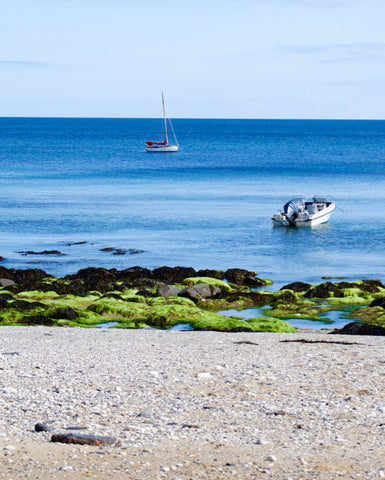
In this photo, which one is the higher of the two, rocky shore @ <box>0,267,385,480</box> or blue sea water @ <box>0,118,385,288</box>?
rocky shore @ <box>0,267,385,480</box>

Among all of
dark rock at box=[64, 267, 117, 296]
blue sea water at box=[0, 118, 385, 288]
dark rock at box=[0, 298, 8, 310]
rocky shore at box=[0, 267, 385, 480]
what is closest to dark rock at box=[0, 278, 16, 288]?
dark rock at box=[64, 267, 117, 296]

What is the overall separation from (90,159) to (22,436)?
377ft

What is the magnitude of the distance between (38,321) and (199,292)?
826 cm

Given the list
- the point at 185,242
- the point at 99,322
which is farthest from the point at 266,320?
the point at 185,242

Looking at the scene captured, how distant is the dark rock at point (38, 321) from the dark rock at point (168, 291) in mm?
6830

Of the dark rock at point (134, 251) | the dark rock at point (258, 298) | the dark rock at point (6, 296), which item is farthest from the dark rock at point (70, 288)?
the dark rock at point (134, 251)

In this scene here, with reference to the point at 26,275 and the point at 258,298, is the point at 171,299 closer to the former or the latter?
the point at 258,298

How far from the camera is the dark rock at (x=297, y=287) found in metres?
32.3

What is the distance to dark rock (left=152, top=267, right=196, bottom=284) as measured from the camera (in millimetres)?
35406

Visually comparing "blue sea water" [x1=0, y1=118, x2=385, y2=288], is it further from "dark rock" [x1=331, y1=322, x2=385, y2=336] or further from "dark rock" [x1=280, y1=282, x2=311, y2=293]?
"dark rock" [x1=331, y1=322, x2=385, y2=336]

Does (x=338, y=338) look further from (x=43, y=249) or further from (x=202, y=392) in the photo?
(x=43, y=249)

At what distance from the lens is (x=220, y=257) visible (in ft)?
140

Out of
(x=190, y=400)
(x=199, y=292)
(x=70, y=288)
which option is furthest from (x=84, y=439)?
(x=70, y=288)

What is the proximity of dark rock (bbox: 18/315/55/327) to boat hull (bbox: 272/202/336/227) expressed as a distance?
30.6 m
